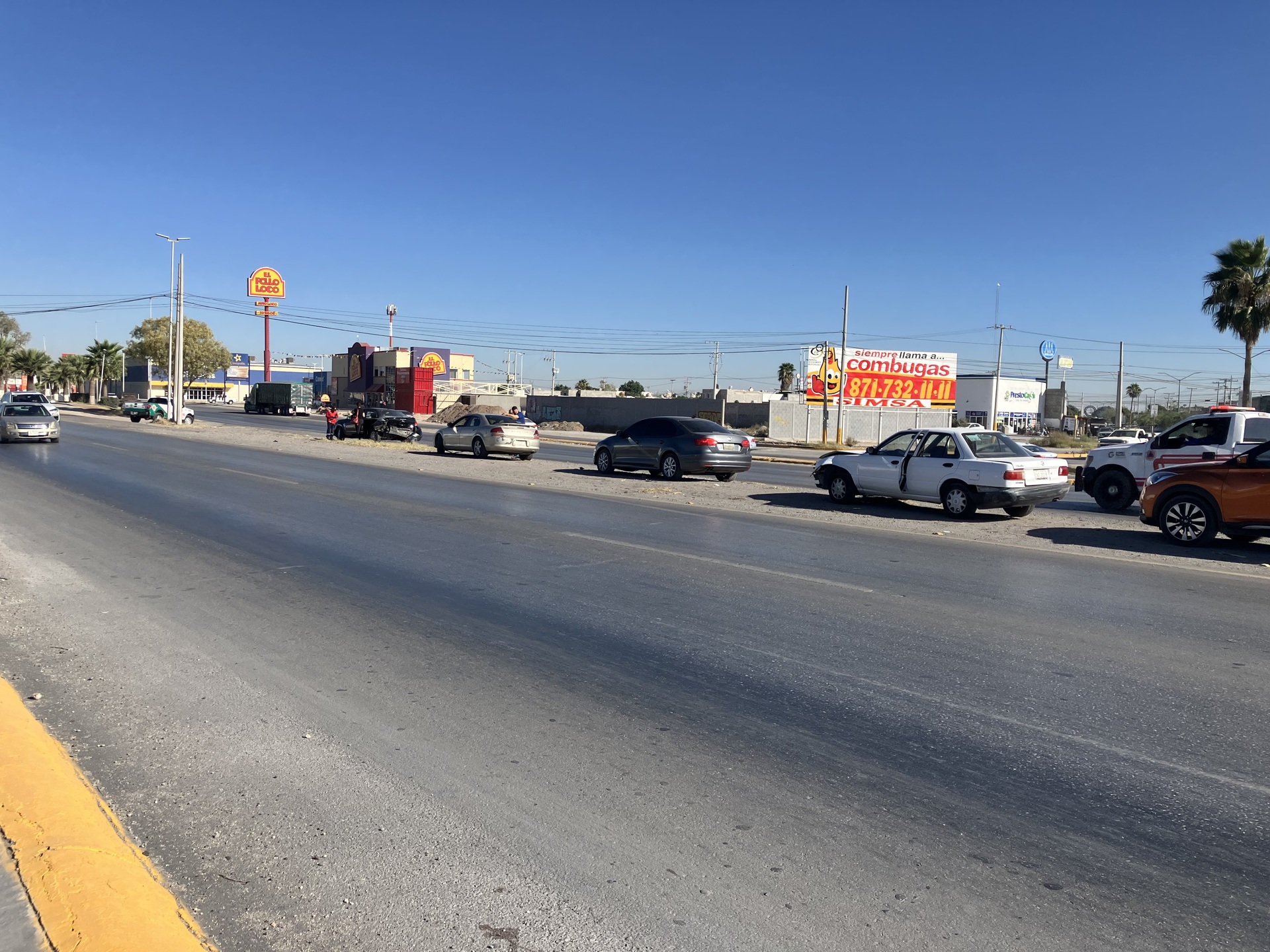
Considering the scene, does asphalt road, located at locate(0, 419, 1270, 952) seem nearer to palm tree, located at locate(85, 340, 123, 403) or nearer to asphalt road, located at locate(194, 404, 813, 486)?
asphalt road, located at locate(194, 404, 813, 486)

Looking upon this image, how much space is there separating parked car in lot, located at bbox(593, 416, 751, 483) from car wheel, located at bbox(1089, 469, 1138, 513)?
7.19 meters

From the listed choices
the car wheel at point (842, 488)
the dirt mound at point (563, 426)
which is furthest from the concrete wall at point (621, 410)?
the car wheel at point (842, 488)

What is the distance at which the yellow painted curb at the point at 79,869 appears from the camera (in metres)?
3.23

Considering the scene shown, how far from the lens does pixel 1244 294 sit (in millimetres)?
37031

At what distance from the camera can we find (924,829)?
4.12 meters

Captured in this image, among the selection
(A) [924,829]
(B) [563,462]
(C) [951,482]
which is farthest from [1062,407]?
(A) [924,829]

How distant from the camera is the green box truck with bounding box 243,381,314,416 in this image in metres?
82.8

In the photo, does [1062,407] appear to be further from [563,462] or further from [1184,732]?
[1184,732]

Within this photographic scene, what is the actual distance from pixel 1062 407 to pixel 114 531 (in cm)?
9520

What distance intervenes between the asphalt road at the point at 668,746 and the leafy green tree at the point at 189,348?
87843mm

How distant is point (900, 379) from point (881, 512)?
51254 mm

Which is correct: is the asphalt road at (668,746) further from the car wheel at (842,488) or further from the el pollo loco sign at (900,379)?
the el pollo loco sign at (900,379)

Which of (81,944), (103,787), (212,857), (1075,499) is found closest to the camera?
(81,944)

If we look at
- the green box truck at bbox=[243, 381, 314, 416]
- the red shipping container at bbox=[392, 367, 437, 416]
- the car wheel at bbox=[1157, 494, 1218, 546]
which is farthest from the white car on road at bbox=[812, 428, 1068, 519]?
the red shipping container at bbox=[392, 367, 437, 416]
